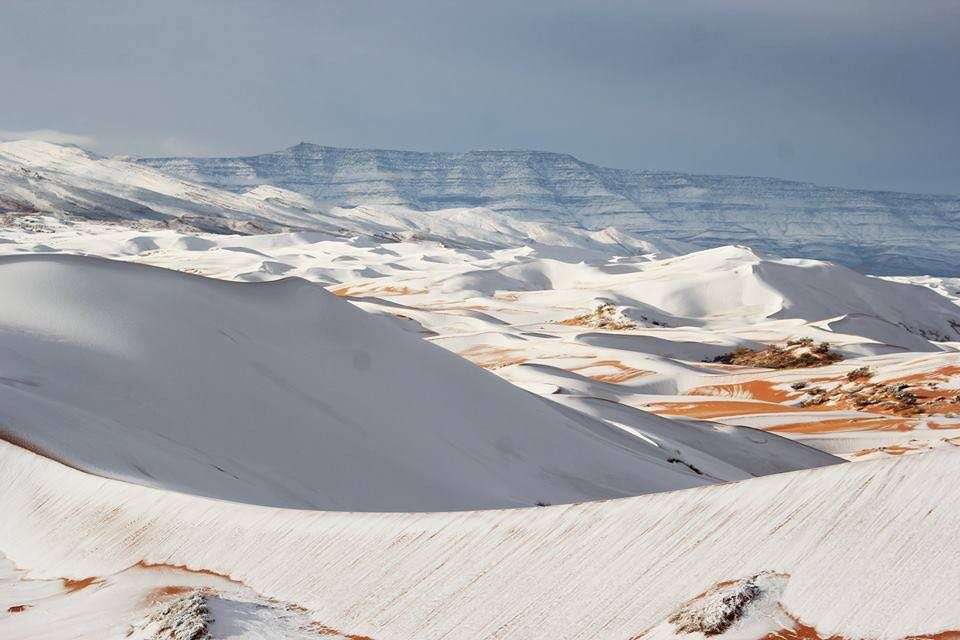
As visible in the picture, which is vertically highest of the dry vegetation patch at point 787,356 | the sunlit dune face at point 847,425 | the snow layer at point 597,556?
the snow layer at point 597,556

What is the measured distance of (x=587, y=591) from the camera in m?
5.95

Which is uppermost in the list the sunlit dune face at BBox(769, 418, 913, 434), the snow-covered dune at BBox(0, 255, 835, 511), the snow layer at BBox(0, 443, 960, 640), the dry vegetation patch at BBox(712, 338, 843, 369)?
the snow layer at BBox(0, 443, 960, 640)

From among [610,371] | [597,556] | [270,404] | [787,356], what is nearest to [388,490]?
[270,404]

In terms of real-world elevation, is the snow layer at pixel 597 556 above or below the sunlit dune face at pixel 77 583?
above

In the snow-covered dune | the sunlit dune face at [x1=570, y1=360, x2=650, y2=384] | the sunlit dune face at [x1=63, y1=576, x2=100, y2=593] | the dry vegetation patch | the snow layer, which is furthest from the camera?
the dry vegetation patch

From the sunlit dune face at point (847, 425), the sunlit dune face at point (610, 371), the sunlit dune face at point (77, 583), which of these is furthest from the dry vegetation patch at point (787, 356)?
the sunlit dune face at point (77, 583)

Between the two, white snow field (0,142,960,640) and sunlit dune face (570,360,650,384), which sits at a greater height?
white snow field (0,142,960,640)

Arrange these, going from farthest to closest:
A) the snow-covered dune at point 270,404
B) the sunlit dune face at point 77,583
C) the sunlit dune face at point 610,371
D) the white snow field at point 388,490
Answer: the sunlit dune face at point 610,371
the snow-covered dune at point 270,404
the sunlit dune face at point 77,583
the white snow field at point 388,490

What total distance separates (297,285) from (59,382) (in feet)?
28.2

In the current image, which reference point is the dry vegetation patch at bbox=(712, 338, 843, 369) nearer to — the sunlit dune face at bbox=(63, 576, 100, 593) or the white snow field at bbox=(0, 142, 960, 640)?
the white snow field at bbox=(0, 142, 960, 640)

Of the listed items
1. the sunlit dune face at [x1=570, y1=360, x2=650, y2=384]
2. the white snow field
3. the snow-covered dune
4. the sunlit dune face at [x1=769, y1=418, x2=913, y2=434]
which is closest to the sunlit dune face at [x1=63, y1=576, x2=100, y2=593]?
the white snow field

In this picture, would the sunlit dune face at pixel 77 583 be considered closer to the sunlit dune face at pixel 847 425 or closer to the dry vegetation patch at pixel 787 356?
the sunlit dune face at pixel 847 425

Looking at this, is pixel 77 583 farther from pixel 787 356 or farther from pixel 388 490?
pixel 787 356

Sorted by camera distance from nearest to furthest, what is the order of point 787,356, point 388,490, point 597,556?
point 597,556, point 388,490, point 787,356
